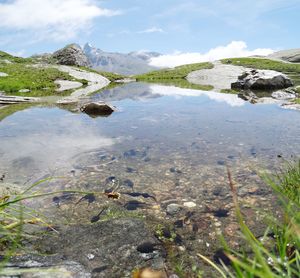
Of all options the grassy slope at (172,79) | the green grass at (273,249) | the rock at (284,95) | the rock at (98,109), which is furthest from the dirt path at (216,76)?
the green grass at (273,249)

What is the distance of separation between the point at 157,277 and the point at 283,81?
48.2 m

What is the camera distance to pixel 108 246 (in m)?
6.98

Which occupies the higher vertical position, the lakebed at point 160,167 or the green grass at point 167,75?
the lakebed at point 160,167

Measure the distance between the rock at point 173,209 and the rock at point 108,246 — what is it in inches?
32.7

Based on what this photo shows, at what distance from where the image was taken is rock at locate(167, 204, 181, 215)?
336 inches

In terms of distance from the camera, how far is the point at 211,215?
8.30 meters

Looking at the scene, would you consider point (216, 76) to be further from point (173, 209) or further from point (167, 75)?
point (173, 209)

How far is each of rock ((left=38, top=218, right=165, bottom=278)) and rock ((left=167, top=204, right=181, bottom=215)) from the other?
830 millimetres

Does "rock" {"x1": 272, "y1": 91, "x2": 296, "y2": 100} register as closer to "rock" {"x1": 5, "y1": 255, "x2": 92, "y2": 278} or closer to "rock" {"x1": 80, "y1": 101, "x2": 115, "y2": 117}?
"rock" {"x1": 80, "y1": 101, "x2": 115, "y2": 117}

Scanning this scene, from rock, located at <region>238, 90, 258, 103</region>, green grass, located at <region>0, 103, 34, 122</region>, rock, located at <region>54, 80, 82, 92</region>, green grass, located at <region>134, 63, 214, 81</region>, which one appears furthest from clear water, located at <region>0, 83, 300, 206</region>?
green grass, located at <region>134, 63, 214, 81</region>

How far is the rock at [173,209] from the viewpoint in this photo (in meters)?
8.54

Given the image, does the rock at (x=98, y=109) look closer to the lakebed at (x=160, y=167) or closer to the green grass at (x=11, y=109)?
the lakebed at (x=160, y=167)

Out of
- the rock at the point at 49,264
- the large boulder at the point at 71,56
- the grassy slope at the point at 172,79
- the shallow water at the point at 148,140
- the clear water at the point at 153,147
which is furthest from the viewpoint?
the large boulder at the point at 71,56

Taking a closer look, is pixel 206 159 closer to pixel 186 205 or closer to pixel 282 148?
pixel 282 148
